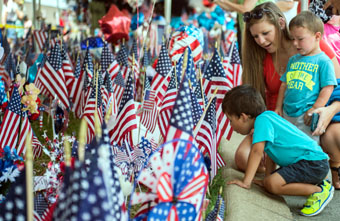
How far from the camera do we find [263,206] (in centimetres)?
315

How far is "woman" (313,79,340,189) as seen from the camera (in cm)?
351

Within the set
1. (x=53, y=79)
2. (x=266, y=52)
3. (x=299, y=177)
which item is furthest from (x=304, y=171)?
(x=53, y=79)

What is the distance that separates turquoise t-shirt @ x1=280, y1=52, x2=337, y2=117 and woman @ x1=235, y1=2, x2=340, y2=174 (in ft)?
0.78

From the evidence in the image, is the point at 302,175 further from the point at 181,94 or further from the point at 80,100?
the point at 80,100

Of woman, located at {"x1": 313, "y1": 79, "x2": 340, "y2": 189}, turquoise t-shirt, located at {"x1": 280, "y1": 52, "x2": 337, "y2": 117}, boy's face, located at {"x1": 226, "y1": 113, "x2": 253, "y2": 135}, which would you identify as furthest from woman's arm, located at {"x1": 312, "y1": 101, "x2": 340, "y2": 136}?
boy's face, located at {"x1": 226, "y1": 113, "x2": 253, "y2": 135}

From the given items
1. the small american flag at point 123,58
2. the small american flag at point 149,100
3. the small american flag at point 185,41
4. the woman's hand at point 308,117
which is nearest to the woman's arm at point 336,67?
the woman's hand at point 308,117

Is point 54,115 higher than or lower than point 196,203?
lower

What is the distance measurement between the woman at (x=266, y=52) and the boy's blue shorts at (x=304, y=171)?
2.22ft

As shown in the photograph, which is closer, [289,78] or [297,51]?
[289,78]

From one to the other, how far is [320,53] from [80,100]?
2529mm

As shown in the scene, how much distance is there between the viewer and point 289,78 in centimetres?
378

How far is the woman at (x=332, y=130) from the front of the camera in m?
3.51

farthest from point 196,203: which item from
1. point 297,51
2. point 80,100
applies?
point 80,100

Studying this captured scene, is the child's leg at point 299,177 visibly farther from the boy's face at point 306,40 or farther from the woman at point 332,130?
the boy's face at point 306,40
